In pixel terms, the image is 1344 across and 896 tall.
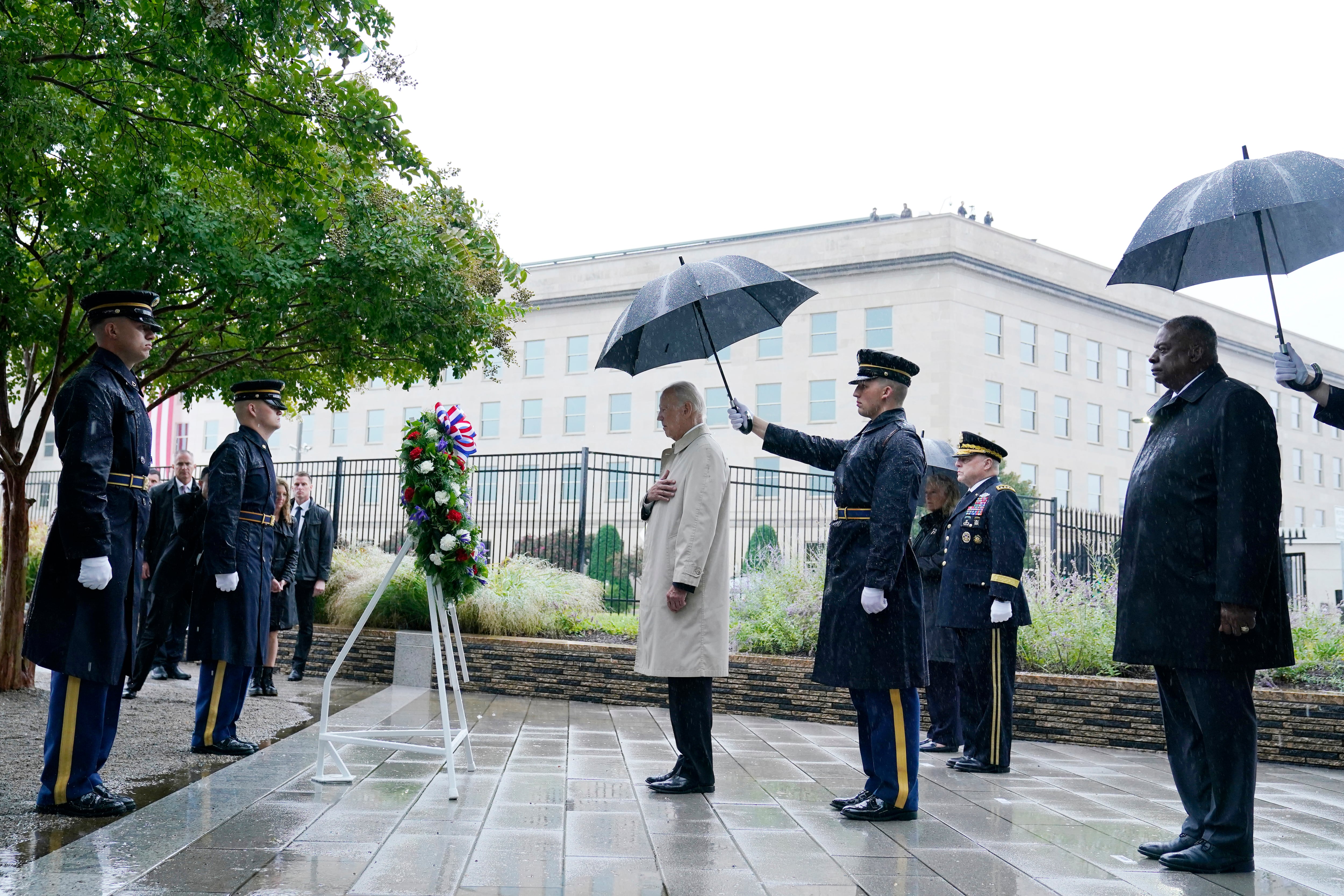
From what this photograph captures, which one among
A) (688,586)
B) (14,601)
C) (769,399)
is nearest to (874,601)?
(688,586)

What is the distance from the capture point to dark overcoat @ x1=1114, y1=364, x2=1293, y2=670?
15.1ft

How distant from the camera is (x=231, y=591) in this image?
6836 millimetres

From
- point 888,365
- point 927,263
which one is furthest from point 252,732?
point 927,263

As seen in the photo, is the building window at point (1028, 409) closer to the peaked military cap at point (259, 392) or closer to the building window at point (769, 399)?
the building window at point (769, 399)

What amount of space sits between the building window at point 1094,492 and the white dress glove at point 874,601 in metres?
49.5

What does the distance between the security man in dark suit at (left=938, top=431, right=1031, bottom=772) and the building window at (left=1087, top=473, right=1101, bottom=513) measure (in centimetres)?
4698

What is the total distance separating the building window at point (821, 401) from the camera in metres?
47.9

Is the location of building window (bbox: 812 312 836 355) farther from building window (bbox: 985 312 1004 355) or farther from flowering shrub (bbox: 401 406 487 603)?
flowering shrub (bbox: 401 406 487 603)

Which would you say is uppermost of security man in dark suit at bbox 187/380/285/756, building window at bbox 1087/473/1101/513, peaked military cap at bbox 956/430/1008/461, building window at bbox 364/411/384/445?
building window at bbox 364/411/384/445

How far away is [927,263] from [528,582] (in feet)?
123

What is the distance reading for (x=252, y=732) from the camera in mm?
7918

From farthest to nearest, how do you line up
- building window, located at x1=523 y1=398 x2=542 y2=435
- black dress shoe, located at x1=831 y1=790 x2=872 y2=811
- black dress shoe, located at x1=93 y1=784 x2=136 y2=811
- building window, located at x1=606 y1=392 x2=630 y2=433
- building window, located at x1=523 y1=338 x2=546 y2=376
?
building window, located at x1=523 y1=338 x2=546 y2=376 → building window, located at x1=523 y1=398 x2=542 y2=435 → building window, located at x1=606 y1=392 x2=630 y2=433 → black dress shoe, located at x1=831 y1=790 x2=872 y2=811 → black dress shoe, located at x1=93 y1=784 x2=136 y2=811

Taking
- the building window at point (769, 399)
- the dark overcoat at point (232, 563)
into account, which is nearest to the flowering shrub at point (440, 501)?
the dark overcoat at point (232, 563)

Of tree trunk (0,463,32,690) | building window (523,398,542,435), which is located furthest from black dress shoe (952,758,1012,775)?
building window (523,398,542,435)
